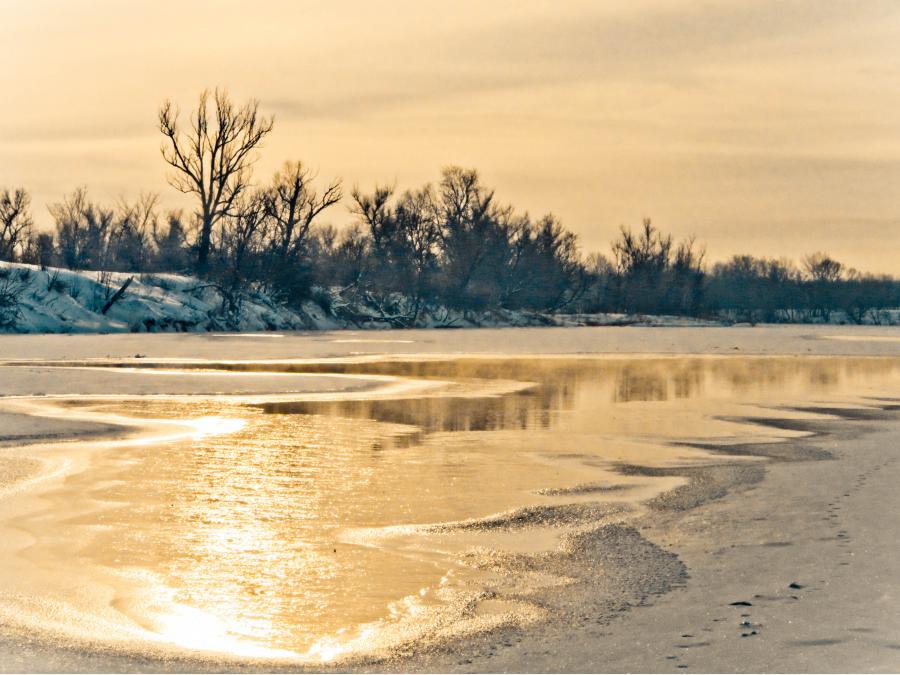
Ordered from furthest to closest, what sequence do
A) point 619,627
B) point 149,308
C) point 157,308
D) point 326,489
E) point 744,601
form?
point 157,308
point 149,308
point 326,489
point 744,601
point 619,627

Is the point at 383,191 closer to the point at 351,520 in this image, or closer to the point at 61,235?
the point at 61,235

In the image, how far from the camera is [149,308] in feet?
201

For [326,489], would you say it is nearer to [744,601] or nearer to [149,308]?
[744,601]

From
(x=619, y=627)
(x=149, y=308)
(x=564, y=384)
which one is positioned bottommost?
(x=619, y=627)

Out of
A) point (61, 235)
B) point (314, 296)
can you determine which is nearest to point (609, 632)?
point (314, 296)

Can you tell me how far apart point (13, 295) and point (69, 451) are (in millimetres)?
44043

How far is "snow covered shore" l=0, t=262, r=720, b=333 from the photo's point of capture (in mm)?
55125

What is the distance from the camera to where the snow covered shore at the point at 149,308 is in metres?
55.1

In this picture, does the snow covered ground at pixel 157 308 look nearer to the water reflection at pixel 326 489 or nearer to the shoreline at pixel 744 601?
the water reflection at pixel 326 489

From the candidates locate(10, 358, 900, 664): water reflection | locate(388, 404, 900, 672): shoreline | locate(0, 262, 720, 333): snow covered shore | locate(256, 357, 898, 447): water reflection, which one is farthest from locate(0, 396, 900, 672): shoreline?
locate(0, 262, 720, 333): snow covered shore

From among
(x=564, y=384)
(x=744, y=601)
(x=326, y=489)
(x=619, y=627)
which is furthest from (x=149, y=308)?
(x=619, y=627)

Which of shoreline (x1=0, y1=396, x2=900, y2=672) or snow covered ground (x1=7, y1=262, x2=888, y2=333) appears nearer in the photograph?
shoreline (x1=0, y1=396, x2=900, y2=672)

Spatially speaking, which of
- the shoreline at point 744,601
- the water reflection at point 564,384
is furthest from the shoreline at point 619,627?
the water reflection at point 564,384

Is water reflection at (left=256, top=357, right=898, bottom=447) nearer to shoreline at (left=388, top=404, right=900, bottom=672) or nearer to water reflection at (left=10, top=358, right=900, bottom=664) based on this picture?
water reflection at (left=10, top=358, right=900, bottom=664)
